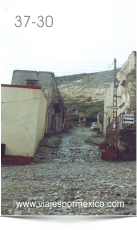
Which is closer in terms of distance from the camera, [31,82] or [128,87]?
[128,87]

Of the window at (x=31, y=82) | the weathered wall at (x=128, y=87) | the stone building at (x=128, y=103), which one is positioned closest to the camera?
the stone building at (x=128, y=103)

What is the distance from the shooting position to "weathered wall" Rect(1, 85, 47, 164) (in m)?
5.92

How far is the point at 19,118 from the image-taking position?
657 cm

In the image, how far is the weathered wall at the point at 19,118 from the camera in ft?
19.4

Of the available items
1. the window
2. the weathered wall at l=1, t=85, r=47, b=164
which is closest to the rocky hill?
the window

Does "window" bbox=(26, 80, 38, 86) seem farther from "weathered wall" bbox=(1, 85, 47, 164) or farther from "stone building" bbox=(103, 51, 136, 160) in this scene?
"weathered wall" bbox=(1, 85, 47, 164)

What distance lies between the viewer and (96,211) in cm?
308

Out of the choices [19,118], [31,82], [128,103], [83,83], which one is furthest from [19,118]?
[31,82]

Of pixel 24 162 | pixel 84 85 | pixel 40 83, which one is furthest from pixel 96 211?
pixel 40 83

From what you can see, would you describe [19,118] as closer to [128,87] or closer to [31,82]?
[128,87]

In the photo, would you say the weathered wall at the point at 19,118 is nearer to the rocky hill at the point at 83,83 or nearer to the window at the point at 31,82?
the rocky hill at the point at 83,83

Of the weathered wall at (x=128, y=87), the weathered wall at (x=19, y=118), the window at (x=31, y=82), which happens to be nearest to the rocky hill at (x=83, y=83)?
the weathered wall at (x=128, y=87)

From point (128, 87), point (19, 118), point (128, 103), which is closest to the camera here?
point (19, 118)

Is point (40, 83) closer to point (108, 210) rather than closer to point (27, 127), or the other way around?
point (27, 127)
